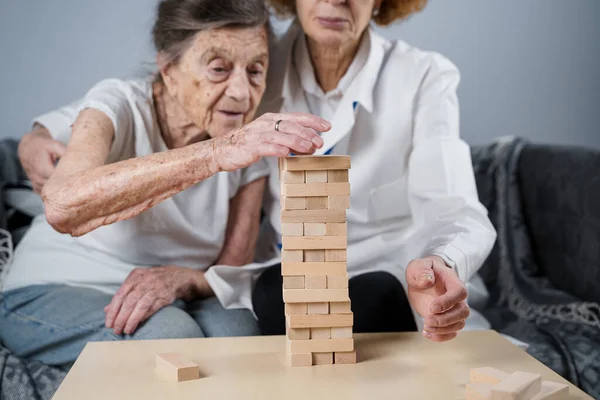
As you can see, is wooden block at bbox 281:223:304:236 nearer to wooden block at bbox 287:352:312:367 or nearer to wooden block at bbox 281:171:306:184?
wooden block at bbox 281:171:306:184

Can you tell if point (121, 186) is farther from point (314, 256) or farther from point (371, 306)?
point (371, 306)

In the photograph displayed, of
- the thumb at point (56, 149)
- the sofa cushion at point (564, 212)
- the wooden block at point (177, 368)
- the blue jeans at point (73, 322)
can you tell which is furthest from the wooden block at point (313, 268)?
the sofa cushion at point (564, 212)

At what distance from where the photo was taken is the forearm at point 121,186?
1378 millimetres

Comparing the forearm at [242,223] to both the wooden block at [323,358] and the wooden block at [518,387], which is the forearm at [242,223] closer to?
the wooden block at [323,358]

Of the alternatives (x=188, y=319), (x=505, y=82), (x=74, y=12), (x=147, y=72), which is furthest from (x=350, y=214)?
(x=74, y=12)

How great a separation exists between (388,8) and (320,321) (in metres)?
1.16

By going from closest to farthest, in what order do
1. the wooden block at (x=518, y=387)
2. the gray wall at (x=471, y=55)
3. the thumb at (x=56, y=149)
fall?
the wooden block at (x=518, y=387), the thumb at (x=56, y=149), the gray wall at (x=471, y=55)

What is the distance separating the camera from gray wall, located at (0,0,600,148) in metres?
2.42

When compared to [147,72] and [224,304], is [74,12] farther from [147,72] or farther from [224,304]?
[224,304]

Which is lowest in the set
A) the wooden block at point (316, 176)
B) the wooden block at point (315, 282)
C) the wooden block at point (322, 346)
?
the wooden block at point (322, 346)

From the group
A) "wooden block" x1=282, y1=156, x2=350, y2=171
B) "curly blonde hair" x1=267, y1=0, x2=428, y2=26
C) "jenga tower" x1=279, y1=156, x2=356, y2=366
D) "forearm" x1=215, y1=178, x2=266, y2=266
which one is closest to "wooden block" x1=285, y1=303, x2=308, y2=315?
"jenga tower" x1=279, y1=156, x2=356, y2=366

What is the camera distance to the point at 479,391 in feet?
3.46

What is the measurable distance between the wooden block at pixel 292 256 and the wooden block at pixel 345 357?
0.59 ft

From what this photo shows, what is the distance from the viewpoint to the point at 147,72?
6.33ft
